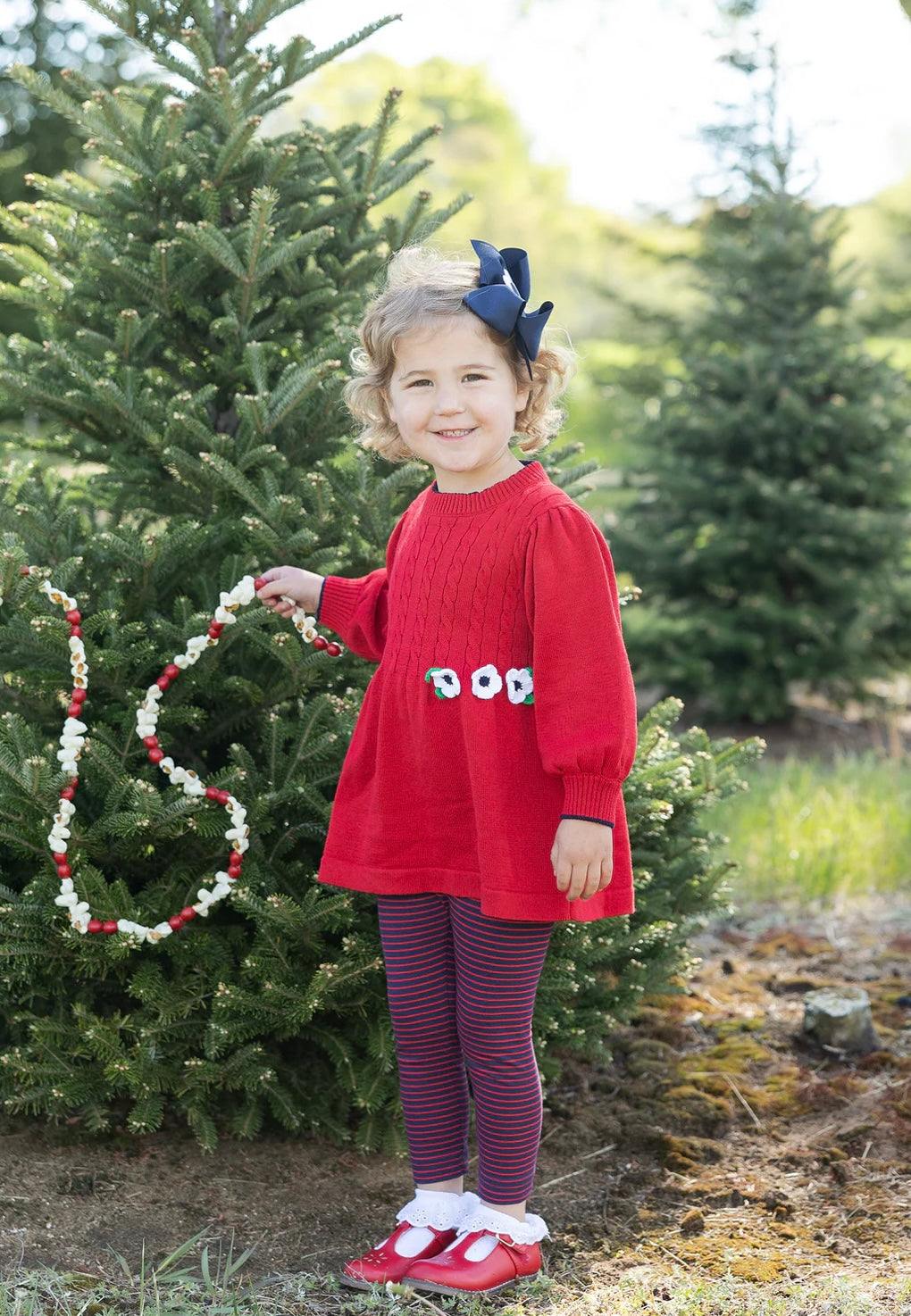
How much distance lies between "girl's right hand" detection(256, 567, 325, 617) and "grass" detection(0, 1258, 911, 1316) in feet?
3.93

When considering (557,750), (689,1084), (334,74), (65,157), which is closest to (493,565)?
(557,750)

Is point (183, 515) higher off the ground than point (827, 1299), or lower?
higher

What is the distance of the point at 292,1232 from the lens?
2.51m

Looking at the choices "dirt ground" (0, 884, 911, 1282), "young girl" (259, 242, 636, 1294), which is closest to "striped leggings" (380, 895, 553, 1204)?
"young girl" (259, 242, 636, 1294)

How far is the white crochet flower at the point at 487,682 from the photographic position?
6.97 ft

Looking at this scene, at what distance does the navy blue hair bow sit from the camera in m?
2.12

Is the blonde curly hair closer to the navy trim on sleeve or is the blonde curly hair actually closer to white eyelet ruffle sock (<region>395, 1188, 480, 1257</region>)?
the navy trim on sleeve

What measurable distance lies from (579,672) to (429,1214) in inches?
43.2

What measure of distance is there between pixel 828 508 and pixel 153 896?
555 cm

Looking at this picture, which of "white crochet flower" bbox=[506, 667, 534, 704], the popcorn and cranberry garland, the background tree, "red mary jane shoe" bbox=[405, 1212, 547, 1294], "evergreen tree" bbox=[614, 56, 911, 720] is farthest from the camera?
the background tree

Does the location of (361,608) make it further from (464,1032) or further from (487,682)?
(464,1032)

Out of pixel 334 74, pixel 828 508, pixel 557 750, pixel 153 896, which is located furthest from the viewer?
pixel 334 74

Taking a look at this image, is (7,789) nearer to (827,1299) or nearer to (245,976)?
(245,976)

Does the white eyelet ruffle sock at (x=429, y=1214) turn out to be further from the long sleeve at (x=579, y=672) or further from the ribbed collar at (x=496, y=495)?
the ribbed collar at (x=496, y=495)
